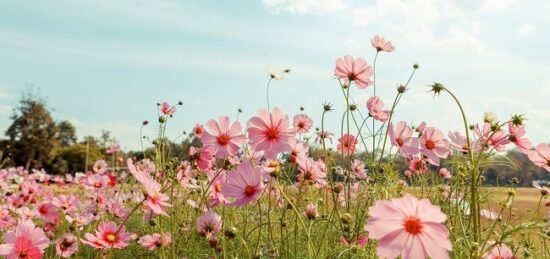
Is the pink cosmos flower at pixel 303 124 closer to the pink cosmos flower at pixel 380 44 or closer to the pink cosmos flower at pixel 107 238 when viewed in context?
the pink cosmos flower at pixel 380 44

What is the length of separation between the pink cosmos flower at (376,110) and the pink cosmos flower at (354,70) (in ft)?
0.62

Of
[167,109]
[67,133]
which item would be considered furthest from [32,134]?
[167,109]

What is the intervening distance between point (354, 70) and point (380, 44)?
47 cm

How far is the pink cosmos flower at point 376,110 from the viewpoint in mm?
2352

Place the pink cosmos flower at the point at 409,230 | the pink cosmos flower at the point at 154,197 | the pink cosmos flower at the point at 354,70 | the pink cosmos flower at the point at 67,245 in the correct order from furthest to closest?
the pink cosmos flower at the point at 354,70
the pink cosmos flower at the point at 67,245
the pink cosmos flower at the point at 154,197
the pink cosmos flower at the point at 409,230

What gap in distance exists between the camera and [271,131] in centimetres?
154

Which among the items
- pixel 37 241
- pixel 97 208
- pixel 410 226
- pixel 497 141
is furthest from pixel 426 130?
pixel 97 208

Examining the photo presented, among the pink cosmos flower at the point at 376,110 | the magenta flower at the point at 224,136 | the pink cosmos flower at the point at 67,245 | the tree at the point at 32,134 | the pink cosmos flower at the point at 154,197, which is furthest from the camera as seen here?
the tree at the point at 32,134

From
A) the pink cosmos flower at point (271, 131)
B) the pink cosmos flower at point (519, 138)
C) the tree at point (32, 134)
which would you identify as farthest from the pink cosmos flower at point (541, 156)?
the tree at point (32, 134)

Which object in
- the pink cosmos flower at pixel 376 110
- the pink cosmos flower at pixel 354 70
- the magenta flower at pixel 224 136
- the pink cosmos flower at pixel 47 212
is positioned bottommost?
the pink cosmos flower at pixel 47 212

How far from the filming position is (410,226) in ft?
3.12

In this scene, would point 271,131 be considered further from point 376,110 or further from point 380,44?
point 380,44

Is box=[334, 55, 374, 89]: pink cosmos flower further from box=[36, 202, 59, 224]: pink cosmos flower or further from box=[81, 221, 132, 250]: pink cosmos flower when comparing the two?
box=[36, 202, 59, 224]: pink cosmos flower

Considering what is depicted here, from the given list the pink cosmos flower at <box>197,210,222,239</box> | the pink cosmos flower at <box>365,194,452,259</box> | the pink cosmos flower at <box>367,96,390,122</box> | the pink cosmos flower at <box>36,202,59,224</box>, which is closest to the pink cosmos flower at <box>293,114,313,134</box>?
the pink cosmos flower at <box>367,96,390,122</box>
